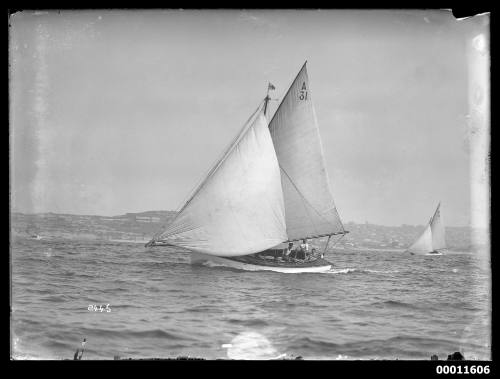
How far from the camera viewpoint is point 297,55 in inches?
468

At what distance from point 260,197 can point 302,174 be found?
1.91 meters

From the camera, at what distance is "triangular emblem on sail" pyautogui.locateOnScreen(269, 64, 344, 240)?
14141 millimetres

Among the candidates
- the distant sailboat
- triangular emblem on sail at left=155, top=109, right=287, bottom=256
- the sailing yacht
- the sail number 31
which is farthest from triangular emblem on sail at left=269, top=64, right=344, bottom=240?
the distant sailboat

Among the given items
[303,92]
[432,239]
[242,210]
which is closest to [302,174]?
[242,210]

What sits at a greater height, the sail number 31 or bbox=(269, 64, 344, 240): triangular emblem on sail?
the sail number 31

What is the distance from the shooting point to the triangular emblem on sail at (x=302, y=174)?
46.4 feet

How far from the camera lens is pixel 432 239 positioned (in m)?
12.4

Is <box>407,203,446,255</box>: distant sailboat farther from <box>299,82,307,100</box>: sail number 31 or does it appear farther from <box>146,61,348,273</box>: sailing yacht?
<box>299,82,307,100</box>: sail number 31

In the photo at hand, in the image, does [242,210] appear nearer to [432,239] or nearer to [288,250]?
[288,250]
